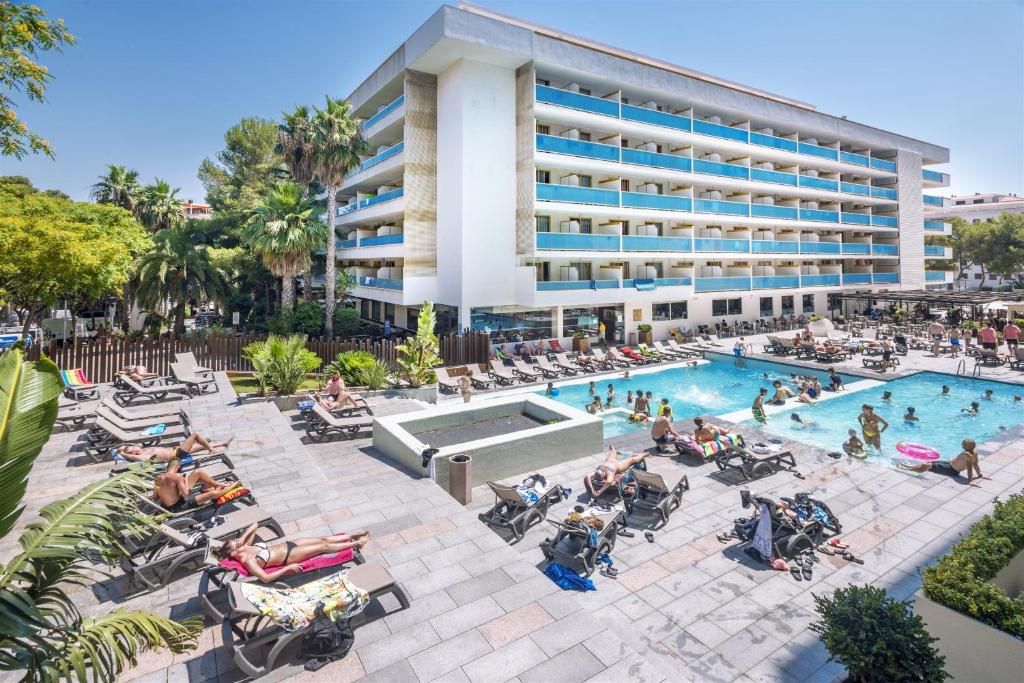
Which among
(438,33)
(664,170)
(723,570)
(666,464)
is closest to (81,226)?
(438,33)

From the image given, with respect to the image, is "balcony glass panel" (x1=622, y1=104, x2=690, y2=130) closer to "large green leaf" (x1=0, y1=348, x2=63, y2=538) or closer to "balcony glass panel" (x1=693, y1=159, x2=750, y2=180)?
"balcony glass panel" (x1=693, y1=159, x2=750, y2=180)

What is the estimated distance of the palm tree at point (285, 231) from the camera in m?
27.0

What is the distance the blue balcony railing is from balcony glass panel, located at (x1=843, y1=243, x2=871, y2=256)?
25470 mm

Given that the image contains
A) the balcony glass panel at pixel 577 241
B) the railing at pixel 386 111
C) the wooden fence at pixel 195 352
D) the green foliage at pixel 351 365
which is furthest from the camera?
the railing at pixel 386 111

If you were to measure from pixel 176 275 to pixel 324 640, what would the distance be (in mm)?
32655

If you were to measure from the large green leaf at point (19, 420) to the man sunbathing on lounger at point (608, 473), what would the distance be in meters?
8.66

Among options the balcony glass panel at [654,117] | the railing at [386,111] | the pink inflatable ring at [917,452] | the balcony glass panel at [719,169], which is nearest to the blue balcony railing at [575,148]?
the balcony glass panel at [654,117]

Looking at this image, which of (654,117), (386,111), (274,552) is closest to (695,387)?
(654,117)

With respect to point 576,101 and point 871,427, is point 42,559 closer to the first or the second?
point 871,427

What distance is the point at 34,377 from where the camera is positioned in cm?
355

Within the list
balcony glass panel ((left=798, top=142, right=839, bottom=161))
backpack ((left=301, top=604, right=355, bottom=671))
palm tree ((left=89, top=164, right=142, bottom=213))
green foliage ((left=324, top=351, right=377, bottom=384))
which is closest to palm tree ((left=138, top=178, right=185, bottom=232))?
palm tree ((left=89, top=164, right=142, bottom=213))

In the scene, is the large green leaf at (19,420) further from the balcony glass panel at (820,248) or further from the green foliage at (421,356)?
the balcony glass panel at (820,248)

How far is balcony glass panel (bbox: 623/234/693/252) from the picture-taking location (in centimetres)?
3036

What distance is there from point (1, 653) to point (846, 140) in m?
53.5
